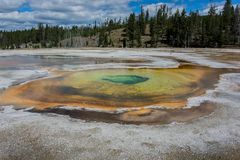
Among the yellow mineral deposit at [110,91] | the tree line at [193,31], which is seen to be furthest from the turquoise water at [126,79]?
the tree line at [193,31]

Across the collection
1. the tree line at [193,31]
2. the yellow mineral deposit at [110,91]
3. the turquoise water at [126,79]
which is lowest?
the yellow mineral deposit at [110,91]

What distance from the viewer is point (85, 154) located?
7277mm

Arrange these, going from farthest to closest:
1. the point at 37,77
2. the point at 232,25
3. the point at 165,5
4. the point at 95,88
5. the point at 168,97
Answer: the point at 165,5 → the point at 232,25 → the point at 37,77 → the point at 95,88 → the point at 168,97

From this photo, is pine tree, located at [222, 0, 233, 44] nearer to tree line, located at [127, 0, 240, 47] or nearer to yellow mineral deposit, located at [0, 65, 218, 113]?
tree line, located at [127, 0, 240, 47]

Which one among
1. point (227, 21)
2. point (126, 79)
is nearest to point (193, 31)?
point (227, 21)

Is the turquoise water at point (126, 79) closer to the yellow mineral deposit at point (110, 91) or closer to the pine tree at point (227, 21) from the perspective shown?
the yellow mineral deposit at point (110, 91)

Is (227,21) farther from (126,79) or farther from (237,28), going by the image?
(126,79)

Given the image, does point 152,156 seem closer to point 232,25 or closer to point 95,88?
point 95,88

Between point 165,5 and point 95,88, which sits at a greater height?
point 165,5

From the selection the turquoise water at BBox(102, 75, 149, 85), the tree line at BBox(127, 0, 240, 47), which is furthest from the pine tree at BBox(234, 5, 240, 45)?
the turquoise water at BBox(102, 75, 149, 85)

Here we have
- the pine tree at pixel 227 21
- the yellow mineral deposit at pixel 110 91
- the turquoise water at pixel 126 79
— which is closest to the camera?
the yellow mineral deposit at pixel 110 91

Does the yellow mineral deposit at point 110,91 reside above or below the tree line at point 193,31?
below

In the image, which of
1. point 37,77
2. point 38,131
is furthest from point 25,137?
point 37,77

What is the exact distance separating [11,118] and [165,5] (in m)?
119
